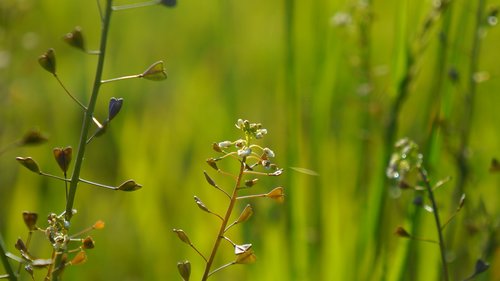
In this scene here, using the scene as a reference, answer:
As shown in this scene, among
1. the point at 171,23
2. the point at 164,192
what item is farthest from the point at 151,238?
the point at 171,23

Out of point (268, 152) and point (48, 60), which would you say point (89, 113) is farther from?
point (268, 152)

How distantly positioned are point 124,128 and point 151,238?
1.16 ft

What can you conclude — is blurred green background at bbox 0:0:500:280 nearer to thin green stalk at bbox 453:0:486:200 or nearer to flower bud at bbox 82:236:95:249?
thin green stalk at bbox 453:0:486:200

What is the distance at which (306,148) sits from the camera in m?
1.93

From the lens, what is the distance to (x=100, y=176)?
103 inches

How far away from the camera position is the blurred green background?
1.56 m

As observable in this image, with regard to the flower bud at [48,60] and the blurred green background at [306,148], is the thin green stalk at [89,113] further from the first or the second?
the blurred green background at [306,148]

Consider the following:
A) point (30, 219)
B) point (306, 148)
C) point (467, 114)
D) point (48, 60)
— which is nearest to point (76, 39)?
point (48, 60)

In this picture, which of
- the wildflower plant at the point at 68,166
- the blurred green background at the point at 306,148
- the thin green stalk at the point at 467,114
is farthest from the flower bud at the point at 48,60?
the thin green stalk at the point at 467,114

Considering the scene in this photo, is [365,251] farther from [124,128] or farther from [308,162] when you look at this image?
[124,128]

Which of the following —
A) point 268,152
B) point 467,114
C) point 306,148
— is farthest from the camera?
point 306,148

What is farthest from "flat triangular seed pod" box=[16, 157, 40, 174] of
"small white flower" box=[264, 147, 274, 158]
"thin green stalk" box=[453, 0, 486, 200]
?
"thin green stalk" box=[453, 0, 486, 200]

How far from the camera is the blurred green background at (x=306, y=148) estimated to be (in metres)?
1.56

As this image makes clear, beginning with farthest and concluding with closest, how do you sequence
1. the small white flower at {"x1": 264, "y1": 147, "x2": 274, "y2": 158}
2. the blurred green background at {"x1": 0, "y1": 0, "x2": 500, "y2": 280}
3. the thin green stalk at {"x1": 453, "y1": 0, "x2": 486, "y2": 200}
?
the blurred green background at {"x1": 0, "y1": 0, "x2": 500, "y2": 280} → the thin green stalk at {"x1": 453, "y1": 0, "x2": 486, "y2": 200} → the small white flower at {"x1": 264, "y1": 147, "x2": 274, "y2": 158}
